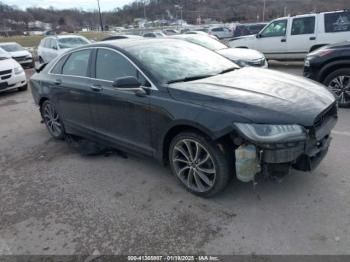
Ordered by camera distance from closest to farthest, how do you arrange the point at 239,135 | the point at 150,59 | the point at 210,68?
1. the point at 239,135
2. the point at 150,59
3. the point at 210,68

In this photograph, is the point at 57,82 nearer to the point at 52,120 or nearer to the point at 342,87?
the point at 52,120

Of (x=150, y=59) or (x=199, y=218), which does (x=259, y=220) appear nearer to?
(x=199, y=218)

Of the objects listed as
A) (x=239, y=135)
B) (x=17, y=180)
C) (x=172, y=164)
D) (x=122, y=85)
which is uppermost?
(x=122, y=85)

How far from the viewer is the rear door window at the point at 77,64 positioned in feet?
14.8

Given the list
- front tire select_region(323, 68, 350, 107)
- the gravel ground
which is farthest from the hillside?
the gravel ground

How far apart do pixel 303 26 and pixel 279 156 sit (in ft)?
31.8

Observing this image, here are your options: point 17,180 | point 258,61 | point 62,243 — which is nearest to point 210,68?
point 62,243

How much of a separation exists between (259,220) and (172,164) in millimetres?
1122

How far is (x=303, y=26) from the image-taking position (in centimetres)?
1107

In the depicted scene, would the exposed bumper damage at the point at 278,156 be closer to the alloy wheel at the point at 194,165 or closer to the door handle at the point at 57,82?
the alloy wheel at the point at 194,165

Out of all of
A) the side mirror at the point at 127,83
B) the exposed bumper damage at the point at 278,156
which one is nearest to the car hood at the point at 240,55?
the side mirror at the point at 127,83

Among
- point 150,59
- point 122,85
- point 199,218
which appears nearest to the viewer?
point 199,218

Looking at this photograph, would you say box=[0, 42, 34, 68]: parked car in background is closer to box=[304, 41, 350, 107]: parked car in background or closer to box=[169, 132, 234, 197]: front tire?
box=[304, 41, 350, 107]: parked car in background

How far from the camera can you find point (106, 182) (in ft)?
13.2
